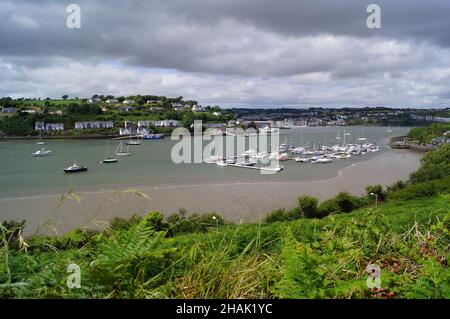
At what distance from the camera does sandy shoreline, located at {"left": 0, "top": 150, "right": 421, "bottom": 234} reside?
1653 centimetres

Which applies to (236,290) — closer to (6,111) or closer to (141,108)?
(6,111)

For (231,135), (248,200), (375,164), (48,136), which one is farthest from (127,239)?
(231,135)

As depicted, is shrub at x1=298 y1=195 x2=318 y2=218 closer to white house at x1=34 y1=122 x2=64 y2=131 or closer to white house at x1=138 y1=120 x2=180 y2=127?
white house at x1=34 y1=122 x2=64 y2=131

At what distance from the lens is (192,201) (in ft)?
64.0

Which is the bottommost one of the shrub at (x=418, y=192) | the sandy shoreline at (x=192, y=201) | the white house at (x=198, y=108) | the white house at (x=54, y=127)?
A: the sandy shoreline at (x=192, y=201)

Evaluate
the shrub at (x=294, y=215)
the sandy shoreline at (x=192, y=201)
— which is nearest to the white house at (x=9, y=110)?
the sandy shoreline at (x=192, y=201)

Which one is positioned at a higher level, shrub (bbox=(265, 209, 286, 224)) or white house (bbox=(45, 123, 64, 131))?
white house (bbox=(45, 123, 64, 131))

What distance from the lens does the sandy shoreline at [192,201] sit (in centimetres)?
1653

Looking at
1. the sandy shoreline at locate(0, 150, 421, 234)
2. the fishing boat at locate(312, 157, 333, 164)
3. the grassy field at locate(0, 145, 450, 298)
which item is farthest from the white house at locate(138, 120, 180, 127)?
the grassy field at locate(0, 145, 450, 298)

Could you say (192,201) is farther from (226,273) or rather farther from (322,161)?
(322,161)

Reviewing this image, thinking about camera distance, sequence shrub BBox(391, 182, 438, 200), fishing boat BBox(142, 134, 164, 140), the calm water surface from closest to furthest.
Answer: shrub BBox(391, 182, 438, 200), the calm water surface, fishing boat BBox(142, 134, 164, 140)

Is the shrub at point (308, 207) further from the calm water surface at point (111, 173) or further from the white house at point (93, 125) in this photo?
the white house at point (93, 125)

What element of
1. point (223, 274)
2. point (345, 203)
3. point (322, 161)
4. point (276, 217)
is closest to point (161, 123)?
point (322, 161)
